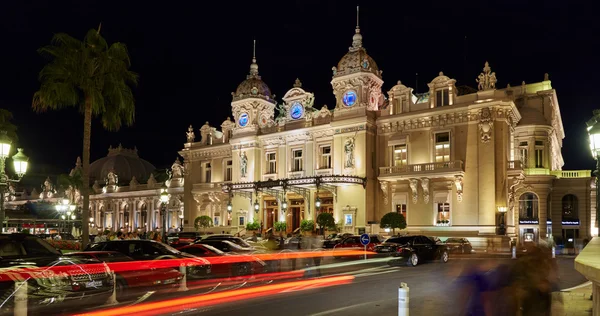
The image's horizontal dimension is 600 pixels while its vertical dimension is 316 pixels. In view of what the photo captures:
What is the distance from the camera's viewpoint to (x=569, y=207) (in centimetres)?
4438

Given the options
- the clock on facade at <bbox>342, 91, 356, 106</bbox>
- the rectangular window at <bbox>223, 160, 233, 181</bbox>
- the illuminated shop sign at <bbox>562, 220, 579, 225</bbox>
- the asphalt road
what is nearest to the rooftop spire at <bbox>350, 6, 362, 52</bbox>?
the clock on facade at <bbox>342, 91, 356, 106</bbox>

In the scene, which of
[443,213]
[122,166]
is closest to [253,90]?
[443,213]

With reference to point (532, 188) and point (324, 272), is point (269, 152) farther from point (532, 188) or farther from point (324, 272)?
point (324, 272)

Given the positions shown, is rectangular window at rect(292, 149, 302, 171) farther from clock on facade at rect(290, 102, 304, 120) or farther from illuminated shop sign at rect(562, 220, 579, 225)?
illuminated shop sign at rect(562, 220, 579, 225)

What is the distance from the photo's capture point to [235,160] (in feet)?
175

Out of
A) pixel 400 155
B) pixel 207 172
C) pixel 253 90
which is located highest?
pixel 253 90

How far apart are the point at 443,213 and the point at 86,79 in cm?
2842

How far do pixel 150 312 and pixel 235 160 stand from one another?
4197 centimetres

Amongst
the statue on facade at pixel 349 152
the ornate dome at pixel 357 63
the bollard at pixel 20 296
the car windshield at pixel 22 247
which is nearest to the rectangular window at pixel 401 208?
the statue on facade at pixel 349 152

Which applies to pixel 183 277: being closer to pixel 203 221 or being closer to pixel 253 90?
pixel 253 90

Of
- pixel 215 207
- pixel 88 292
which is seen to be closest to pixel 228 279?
pixel 88 292

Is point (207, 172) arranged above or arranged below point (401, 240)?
above

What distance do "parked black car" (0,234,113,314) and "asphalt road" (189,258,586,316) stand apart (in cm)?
264

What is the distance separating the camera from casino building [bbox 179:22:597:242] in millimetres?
40906
